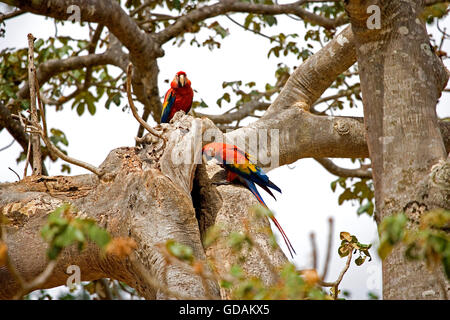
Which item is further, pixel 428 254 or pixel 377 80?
pixel 377 80

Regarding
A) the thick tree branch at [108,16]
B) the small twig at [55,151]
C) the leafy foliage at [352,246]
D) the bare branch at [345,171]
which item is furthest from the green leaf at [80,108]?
the leafy foliage at [352,246]

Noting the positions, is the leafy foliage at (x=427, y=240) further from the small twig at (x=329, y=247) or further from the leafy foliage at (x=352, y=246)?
the leafy foliage at (x=352, y=246)

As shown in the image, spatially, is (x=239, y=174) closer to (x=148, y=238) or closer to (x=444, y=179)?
(x=148, y=238)

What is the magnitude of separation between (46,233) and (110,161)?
1.61 meters

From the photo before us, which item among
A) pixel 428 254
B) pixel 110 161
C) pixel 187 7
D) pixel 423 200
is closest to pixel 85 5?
pixel 110 161

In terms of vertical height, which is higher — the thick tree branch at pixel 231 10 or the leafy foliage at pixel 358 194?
the thick tree branch at pixel 231 10

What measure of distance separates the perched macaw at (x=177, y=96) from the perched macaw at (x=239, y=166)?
205 cm

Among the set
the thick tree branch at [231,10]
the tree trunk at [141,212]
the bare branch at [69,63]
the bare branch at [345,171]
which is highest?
the thick tree branch at [231,10]

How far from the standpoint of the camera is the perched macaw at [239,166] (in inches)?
126

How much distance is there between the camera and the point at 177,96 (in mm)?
5402

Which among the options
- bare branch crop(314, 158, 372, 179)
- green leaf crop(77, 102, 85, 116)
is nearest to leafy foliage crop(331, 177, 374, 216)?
bare branch crop(314, 158, 372, 179)

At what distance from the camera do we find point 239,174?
3.21 m

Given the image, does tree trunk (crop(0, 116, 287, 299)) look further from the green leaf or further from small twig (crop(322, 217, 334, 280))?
the green leaf
